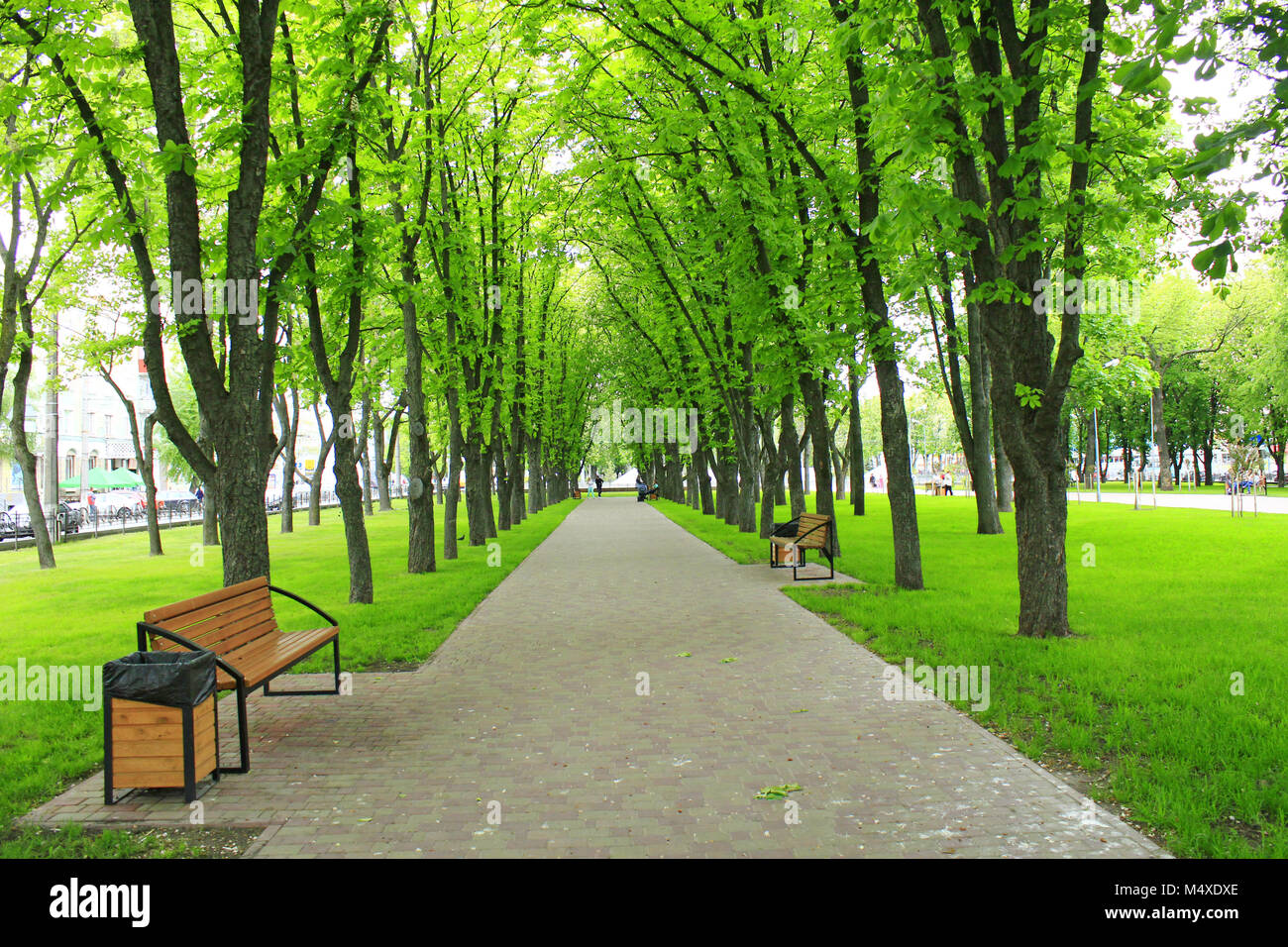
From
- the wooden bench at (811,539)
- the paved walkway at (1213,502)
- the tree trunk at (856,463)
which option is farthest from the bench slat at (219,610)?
the paved walkway at (1213,502)

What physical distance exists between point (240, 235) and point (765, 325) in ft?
29.3

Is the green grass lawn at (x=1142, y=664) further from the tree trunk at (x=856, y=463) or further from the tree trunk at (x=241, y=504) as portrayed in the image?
the tree trunk at (x=856, y=463)

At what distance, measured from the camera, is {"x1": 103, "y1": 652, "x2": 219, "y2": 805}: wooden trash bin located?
4426 millimetres

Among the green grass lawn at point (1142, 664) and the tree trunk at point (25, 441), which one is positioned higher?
the tree trunk at point (25, 441)

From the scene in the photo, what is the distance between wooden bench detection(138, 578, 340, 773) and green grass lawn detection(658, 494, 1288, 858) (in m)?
4.90

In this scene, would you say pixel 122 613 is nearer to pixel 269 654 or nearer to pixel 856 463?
pixel 269 654

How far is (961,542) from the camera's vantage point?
18062 millimetres

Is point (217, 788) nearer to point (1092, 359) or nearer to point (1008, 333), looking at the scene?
point (1008, 333)

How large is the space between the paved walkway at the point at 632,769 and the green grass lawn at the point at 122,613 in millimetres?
379

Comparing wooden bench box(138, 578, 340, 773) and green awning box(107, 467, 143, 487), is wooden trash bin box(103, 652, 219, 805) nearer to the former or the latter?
wooden bench box(138, 578, 340, 773)

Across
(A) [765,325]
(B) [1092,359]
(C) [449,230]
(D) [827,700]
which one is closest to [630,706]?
(D) [827,700]

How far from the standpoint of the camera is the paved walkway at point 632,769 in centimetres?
386

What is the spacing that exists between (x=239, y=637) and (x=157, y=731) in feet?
4.54

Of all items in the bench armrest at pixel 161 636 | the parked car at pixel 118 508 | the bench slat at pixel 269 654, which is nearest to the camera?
the bench armrest at pixel 161 636
